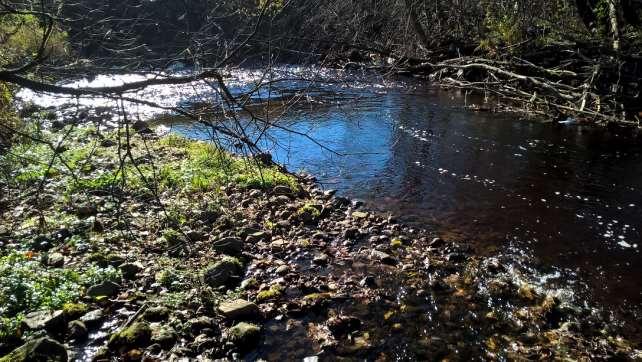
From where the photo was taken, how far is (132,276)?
224 inches

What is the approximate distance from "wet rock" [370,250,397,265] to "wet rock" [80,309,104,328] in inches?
124

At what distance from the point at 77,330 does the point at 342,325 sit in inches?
99.7

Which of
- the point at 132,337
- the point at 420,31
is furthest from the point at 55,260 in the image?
the point at 420,31

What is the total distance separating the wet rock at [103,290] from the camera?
17.1ft

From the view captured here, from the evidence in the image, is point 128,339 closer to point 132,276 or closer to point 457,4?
point 132,276

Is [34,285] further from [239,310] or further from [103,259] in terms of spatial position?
[239,310]

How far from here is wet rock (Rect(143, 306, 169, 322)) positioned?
4.80 meters

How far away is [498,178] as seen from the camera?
862cm

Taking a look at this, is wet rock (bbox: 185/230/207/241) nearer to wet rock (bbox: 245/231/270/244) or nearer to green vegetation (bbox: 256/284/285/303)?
wet rock (bbox: 245/231/270/244)

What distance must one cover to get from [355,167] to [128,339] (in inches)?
244

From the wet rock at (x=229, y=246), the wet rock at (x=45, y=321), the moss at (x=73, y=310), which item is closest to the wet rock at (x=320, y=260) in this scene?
the wet rock at (x=229, y=246)

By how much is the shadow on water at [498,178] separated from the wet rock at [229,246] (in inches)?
51.9

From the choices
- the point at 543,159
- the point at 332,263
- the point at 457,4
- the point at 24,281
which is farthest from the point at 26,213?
the point at 457,4

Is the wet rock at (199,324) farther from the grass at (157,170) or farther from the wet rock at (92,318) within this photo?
the grass at (157,170)
